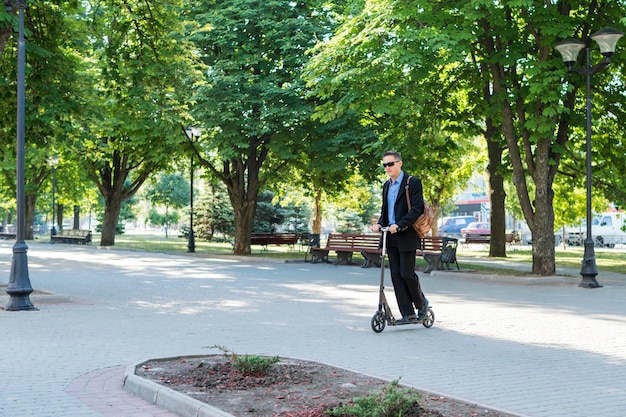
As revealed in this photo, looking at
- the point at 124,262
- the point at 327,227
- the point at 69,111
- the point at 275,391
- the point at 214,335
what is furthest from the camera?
the point at 327,227

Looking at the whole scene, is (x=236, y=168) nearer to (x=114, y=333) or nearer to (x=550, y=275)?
(x=550, y=275)

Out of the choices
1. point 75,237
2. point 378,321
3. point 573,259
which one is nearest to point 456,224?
point 75,237

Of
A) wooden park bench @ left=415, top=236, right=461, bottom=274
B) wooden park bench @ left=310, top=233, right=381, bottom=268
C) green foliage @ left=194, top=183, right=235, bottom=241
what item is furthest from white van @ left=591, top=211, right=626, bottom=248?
wooden park bench @ left=415, top=236, right=461, bottom=274

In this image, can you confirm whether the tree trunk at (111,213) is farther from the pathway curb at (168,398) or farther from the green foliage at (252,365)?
the green foliage at (252,365)

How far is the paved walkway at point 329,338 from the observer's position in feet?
20.8

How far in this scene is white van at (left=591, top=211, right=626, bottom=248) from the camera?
5595 cm

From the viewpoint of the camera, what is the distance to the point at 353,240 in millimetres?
25125

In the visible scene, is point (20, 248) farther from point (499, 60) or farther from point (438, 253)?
point (438, 253)

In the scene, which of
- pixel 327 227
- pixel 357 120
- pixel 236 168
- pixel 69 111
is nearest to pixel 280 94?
pixel 357 120

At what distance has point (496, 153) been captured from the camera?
3012 centimetres

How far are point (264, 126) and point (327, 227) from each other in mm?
111625

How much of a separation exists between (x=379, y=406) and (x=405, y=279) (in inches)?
189

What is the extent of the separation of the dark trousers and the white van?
159ft

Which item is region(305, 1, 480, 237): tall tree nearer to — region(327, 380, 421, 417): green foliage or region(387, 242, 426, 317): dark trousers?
region(387, 242, 426, 317): dark trousers
